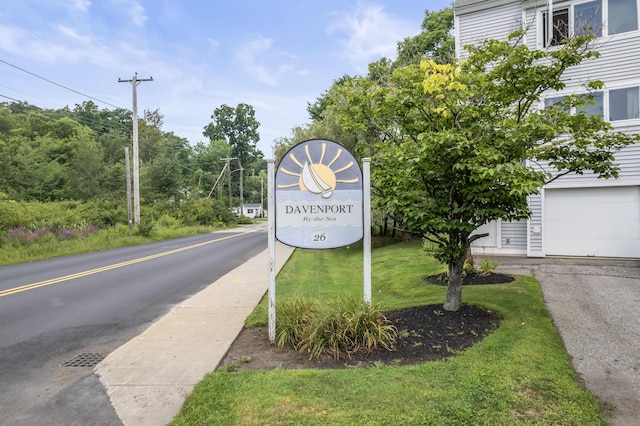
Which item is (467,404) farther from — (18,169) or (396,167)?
(18,169)

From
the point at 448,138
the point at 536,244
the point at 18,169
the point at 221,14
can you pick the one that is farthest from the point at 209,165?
the point at 448,138

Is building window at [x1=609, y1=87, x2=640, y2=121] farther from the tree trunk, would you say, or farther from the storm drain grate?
the storm drain grate

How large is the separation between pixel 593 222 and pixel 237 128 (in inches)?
3345

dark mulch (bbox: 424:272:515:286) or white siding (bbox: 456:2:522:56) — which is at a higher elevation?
white siding (bbox: 456:2:522:56)

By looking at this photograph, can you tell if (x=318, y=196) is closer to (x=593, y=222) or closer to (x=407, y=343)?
(x=407, y=343)

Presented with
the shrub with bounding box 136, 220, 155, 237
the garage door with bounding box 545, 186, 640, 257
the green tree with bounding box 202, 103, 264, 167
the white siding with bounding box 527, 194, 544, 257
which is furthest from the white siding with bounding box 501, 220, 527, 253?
the green tree with bounding box 202, 103, 264, 167

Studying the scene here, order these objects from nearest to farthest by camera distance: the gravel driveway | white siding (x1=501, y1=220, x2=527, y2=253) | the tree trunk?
the gravel driveway
the tree trunk
white siding (x1=501, y1=220, x2=527, y2=253)

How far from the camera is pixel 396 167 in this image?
5.77m

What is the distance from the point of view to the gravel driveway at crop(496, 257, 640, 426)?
365cm

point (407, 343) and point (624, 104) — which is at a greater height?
point (624, 104)

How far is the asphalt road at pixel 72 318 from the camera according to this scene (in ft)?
11.7

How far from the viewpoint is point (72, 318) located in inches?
258

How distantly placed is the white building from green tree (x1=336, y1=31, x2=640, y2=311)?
21.7 ft

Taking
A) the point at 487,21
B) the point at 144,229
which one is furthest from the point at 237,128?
the point at 487,21
